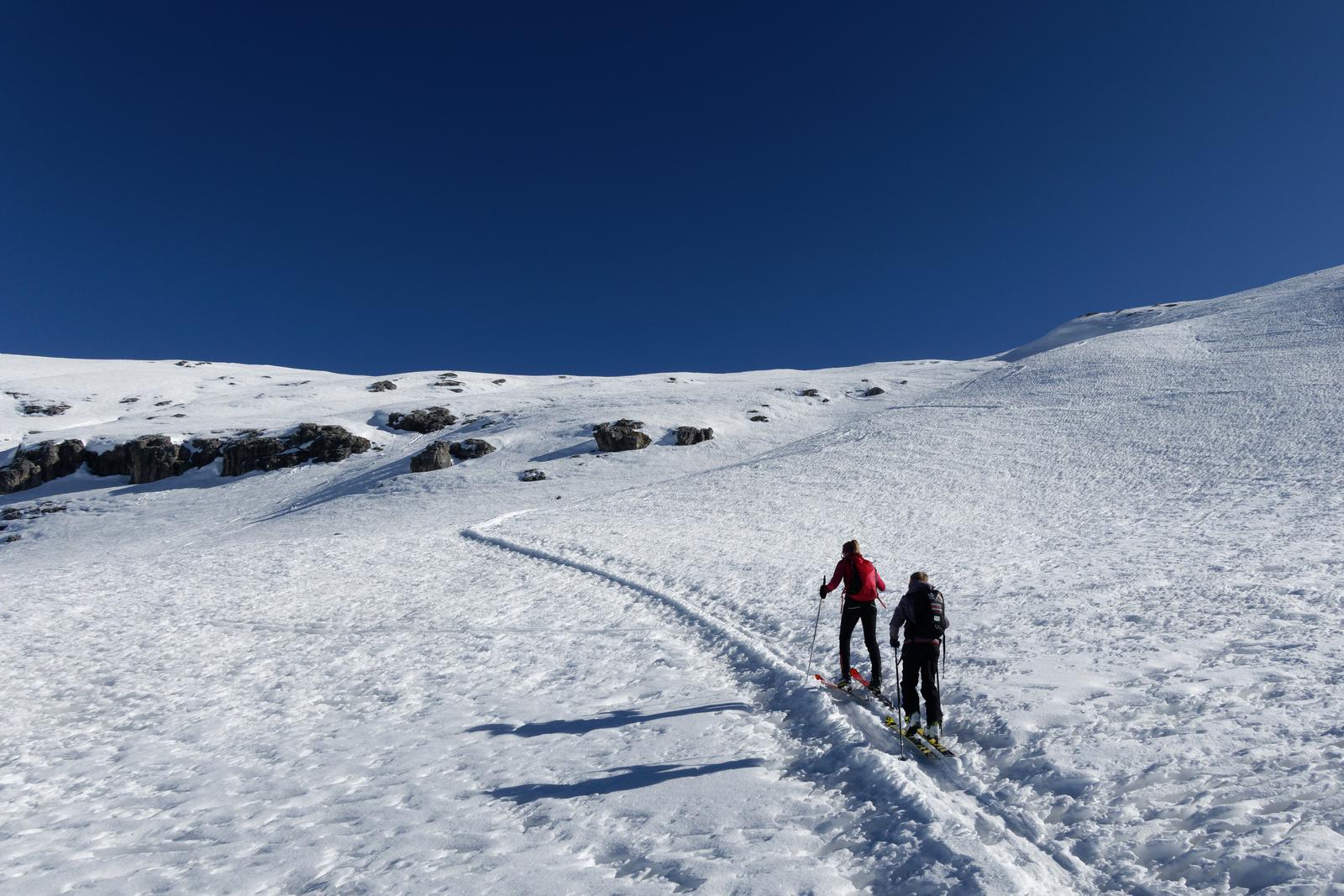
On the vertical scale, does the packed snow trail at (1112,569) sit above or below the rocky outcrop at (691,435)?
below

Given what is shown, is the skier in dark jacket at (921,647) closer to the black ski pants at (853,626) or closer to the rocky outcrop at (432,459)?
the black ski pants at (853,626)

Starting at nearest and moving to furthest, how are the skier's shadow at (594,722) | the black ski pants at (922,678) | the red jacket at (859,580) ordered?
the black ski pants at (922,678) → the skier's shadow at (594,722) → the red jacket at (859,580)

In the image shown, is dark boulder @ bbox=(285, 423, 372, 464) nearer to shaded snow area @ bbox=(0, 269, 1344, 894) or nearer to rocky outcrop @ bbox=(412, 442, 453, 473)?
rocky outcrop @ bbox=(412, 442, 453, 473)

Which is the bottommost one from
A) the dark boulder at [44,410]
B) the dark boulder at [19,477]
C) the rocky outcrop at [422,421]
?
the dark boulder at [19,477]

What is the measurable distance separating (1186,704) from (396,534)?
100 feet

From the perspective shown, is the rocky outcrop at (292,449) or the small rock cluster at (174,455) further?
the small rock cluster at (174,455)

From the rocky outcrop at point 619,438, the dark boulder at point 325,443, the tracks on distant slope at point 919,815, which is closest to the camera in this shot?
the tracks on distant slope at point 919,815

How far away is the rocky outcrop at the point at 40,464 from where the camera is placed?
56287mm

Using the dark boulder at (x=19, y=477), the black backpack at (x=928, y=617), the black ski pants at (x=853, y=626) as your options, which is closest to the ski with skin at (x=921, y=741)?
the black ski pants at (x=853, y=626)

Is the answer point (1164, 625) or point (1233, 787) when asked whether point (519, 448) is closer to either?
point (1164, 625)

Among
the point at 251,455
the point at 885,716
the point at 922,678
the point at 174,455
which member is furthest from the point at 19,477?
the point at 922,678

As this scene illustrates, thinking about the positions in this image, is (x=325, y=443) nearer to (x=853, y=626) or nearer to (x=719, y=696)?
(x=719, y=696)

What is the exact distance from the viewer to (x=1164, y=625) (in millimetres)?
11539

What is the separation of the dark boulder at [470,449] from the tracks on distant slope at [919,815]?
45797 millimetres
